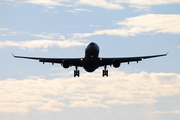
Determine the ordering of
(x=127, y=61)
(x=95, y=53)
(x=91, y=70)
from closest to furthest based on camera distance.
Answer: (x=95, y=53) < (x=91, y=70) < (x=127, y=61)

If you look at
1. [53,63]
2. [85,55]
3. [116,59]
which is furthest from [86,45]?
[53,63]

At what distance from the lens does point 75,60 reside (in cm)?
5450

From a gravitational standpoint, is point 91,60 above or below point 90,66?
above

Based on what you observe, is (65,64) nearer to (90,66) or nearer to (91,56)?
(90,66)

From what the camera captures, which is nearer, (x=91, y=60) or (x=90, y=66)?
(x=91, y=60)

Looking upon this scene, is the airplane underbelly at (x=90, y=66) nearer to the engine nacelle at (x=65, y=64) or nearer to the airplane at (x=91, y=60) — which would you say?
the airplane at (x=91, y=60)

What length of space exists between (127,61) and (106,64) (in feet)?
13.4

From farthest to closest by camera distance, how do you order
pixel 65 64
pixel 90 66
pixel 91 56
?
pixel 65 64 → pixel 90 66 → pixel 91 56

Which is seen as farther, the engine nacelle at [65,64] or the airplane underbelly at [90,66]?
the engine nacelle at [65,64]

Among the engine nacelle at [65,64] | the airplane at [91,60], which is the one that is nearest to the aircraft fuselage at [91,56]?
the airplane at [91,60]

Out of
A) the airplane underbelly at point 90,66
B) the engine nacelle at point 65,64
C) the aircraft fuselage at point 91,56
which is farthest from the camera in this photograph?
the engine nacelle at point 65,64

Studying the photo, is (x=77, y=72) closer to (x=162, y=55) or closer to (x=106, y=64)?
(x=106, y=64)

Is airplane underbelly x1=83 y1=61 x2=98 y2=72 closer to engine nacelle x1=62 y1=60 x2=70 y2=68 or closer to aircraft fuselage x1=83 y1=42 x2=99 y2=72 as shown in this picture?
aircraft fuselage x1=83 y1=42 x2=99 y2=72

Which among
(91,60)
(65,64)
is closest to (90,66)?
(91,60)
